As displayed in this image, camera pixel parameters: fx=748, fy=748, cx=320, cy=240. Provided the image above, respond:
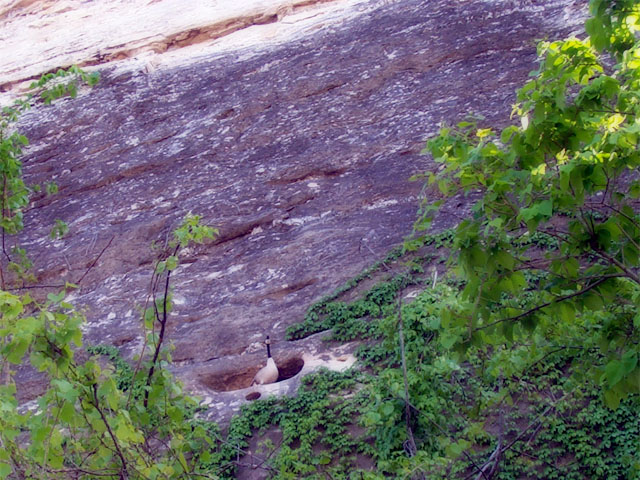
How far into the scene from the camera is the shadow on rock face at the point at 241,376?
727cm

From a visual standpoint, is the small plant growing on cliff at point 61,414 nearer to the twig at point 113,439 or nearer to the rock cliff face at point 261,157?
the twig at point 113,439

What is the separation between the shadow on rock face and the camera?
727 cm

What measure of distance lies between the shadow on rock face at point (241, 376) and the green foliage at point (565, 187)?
370 cm

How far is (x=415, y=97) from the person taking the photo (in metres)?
10.4

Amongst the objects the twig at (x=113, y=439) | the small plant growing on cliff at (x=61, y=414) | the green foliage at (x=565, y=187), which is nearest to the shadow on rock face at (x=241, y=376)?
the small plant growing on cliff at (x=61, y=414)

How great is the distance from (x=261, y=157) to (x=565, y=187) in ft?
24.8

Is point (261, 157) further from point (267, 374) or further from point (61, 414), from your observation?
point (61, 414)

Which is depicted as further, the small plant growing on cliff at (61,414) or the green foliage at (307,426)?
the green foliage at (307,426)

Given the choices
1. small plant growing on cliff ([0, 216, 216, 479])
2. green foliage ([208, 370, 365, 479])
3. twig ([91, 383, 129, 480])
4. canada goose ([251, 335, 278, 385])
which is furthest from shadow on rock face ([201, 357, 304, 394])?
twig ([91, 383, 129, 480])

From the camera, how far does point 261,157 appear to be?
10484 millimetres

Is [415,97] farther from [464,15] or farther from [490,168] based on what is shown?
[490,168]

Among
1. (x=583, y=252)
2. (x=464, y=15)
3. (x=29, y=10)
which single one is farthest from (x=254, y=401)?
(x=29, y=10)

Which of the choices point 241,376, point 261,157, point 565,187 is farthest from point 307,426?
point 261,157

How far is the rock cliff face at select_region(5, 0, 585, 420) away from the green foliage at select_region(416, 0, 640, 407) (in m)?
3.58
